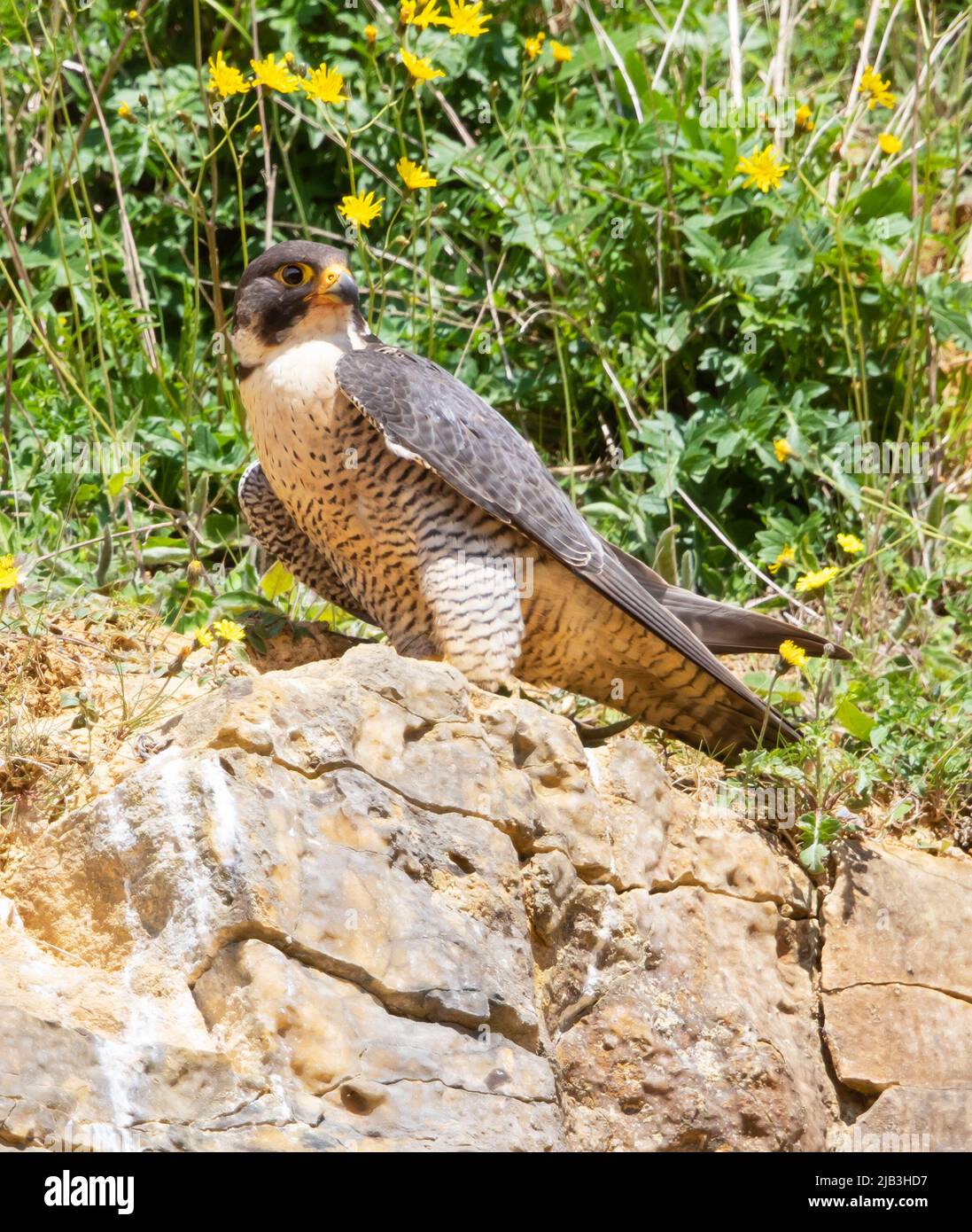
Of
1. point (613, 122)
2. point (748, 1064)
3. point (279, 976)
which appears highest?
point (613, 122)

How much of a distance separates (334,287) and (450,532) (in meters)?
0.75

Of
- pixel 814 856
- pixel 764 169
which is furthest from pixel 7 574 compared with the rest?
pixel 764 169

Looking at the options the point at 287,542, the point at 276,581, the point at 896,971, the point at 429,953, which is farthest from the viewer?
the point at 276,581

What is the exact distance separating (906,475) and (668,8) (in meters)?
2.30

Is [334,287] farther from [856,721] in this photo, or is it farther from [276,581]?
[856,721]

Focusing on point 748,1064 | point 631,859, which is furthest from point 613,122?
point 748,1064

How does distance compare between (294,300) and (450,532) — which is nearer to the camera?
(450,532)

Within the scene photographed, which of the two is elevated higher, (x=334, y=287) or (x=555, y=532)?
(x=334, y=287)

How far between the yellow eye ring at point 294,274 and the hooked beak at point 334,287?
5 centimetres

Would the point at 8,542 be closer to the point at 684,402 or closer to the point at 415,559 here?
the point at 415,559

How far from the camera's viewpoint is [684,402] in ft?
19.0

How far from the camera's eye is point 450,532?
13.1 feet

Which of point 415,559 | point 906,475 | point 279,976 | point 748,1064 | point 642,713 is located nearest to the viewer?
point 279,976

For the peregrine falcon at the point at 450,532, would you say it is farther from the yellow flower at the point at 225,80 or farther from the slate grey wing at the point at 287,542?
the yellow flower at the point at 225,80
